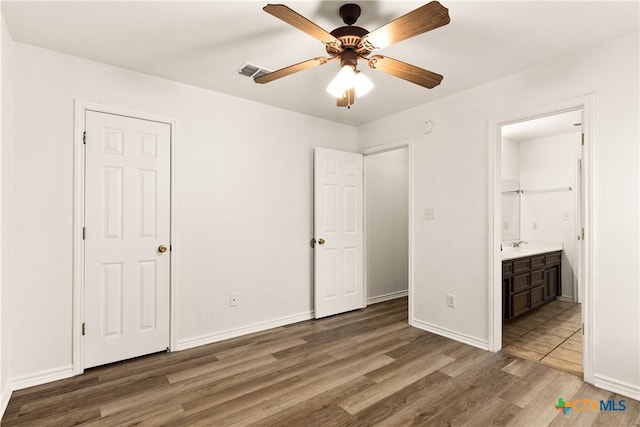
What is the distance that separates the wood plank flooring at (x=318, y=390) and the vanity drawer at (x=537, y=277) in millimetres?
1670

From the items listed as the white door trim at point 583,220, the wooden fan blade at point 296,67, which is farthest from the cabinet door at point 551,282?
the wooden fan blade at point 296,67

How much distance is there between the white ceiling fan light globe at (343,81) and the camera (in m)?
2.03

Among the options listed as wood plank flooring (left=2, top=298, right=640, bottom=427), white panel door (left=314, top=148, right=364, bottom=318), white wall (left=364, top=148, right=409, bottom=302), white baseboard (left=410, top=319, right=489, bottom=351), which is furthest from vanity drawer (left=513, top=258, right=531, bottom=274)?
white panel door (left=314, top=148, right=364, bottom=318)

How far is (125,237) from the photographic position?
2.81 meters

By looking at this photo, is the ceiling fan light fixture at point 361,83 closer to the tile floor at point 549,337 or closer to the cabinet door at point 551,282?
the tile floor at point 549,337

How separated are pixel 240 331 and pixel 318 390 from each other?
135 cm

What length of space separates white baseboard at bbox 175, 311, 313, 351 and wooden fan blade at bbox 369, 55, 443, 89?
110 inches

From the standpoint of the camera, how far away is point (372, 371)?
8.66ft

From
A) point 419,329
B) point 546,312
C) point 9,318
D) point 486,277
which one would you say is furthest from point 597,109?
point 9,318

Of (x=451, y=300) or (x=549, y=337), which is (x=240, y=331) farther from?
(x=549, y=337)

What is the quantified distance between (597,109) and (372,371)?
8.51ft

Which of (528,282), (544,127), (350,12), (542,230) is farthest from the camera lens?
(542,230)

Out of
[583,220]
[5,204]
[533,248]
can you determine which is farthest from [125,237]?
[533,248]

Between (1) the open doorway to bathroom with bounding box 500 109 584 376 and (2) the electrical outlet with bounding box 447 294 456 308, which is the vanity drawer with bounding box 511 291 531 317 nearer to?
(1) the open doorway to bathroom with bounding box 500 109 584 376
